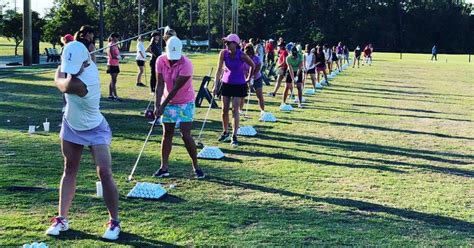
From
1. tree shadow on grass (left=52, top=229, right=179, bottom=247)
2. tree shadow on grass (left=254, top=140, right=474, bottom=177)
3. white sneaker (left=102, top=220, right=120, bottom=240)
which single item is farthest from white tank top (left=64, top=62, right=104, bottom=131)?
tree shadow on grass (left=254, top=140, right=474, bottom=177)

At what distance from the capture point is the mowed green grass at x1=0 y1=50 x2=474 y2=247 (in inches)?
233

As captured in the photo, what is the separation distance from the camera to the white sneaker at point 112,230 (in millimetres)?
5574

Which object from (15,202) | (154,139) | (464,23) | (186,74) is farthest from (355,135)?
(464,23)

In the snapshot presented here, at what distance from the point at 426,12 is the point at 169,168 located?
100m

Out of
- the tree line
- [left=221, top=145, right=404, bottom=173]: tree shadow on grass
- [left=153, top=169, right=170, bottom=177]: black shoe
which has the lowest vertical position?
[left=221, top=145, right=404, bottom=173]: tree shadow on grass

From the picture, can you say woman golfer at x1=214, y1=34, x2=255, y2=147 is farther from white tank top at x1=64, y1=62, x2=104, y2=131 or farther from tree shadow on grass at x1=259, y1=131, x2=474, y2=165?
white tank top at x1=64, y1=62, x2=104, y2=131

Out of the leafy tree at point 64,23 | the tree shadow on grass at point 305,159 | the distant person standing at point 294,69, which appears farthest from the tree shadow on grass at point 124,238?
the leafy tree at point 64,23

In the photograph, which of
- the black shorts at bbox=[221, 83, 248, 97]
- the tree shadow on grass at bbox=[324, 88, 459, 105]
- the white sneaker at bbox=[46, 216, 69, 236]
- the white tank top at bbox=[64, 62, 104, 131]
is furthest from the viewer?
the tree shadow on grass at bbox=[324, 88, 459, 105]

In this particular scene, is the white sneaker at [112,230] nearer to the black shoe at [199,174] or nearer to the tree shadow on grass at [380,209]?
the tree shadow on grass at [380,209]

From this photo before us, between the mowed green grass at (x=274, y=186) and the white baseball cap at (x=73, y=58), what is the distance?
1.55m

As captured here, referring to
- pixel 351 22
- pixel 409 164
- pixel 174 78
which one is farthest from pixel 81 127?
pixel 351 22

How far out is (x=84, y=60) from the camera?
205 inches

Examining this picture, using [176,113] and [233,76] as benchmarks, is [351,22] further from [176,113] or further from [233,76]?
[176,113]

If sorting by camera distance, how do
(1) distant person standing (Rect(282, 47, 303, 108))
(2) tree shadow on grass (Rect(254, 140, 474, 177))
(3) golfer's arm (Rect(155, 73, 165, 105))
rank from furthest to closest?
(1) distant person standing (Rect(282, 47, 303, 108))
(2) tree shadow on grass (Rect(254, 140, 474, 177))
(3) golfer's arm (Rect(155, 73, 165, 105))
